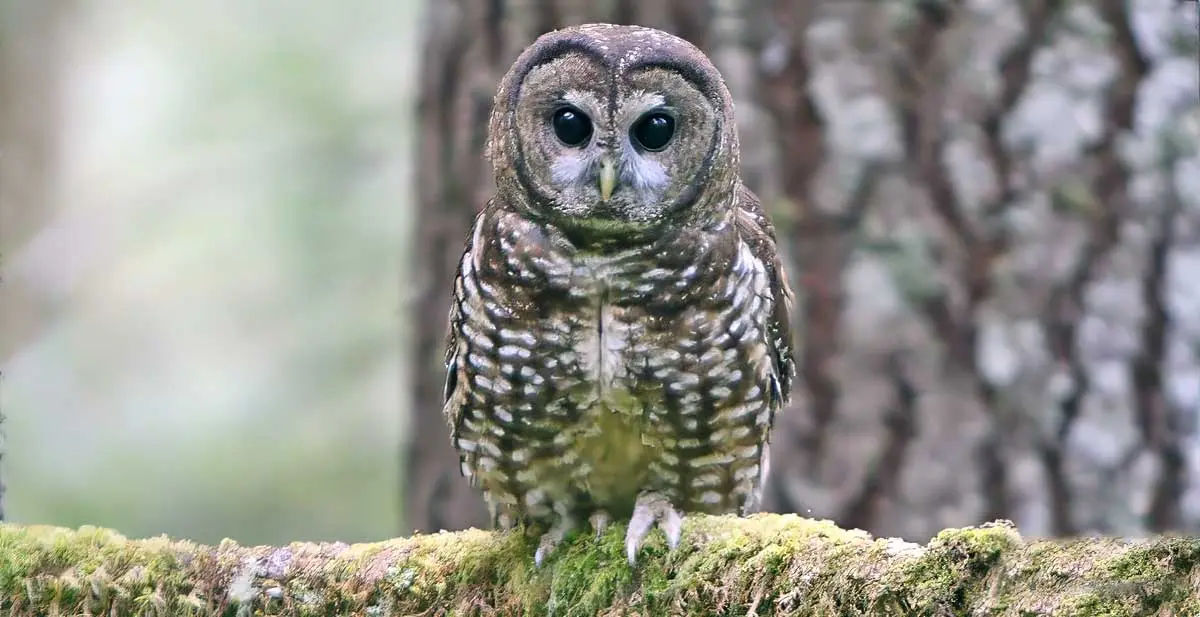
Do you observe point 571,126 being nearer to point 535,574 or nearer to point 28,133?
point 535,574

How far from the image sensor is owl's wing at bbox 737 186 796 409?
2.82 meters

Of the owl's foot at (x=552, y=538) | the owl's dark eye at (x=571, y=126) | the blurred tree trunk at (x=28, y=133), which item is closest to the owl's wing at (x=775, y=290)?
the owl's dark eye at (x=571, y=126)

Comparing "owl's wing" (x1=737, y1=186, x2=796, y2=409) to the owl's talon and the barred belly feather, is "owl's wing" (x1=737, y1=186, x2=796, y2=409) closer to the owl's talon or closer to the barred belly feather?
the barred belly feather

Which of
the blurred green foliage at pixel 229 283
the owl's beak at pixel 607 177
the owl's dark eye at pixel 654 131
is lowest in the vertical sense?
the blurred green foliage at pixel 229 283

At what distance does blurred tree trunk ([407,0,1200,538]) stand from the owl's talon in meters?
1.16

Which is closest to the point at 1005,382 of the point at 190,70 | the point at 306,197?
the point at 306,197

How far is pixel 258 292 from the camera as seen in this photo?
707 cm

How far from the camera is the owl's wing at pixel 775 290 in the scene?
2.82m

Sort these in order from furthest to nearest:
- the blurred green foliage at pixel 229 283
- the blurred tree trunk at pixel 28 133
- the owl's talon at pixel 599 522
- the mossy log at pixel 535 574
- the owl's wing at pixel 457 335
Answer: the blurred green foliage at pixel 229 283, the blurred tree trunk at pixel 28 133, the owl's wing at pixel 457 335, the owl's talon at pixel 599 522, the mossy log at pixel 535 574

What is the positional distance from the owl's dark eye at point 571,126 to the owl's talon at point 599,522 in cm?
83

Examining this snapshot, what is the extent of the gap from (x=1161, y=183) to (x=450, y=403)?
2310 millimetres

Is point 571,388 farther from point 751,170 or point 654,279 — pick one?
point 751,170

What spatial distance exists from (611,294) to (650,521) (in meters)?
0.49

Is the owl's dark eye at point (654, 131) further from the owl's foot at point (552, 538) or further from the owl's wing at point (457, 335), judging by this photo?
the owl's foot at point (552, 538)
